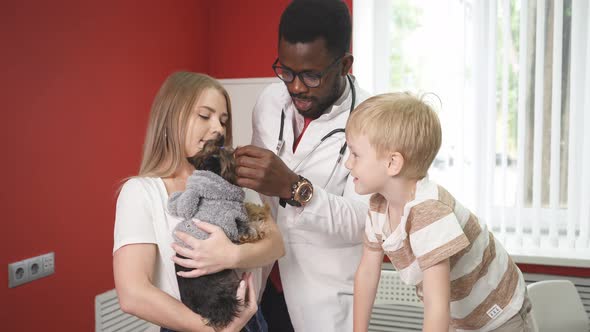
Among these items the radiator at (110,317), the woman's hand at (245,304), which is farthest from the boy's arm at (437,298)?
the radiator at (110,317)

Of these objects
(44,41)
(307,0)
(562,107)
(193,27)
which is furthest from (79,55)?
(562,107)

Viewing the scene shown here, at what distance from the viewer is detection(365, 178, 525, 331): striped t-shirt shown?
1093 mm

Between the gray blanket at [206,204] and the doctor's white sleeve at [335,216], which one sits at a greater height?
the gray blanket at [206,204]

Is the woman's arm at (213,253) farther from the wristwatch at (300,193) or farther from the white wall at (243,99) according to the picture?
the white wall at (243,99)

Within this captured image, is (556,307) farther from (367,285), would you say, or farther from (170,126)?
(170,126)

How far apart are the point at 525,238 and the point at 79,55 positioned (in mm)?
2848

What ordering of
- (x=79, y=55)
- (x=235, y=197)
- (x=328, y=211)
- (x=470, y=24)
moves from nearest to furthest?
1. (x=235, y=197)
2. (x=328, y=211)
3. (x=79, y=55)
4. (x=470, y=24)

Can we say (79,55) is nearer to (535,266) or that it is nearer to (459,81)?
(459,81)

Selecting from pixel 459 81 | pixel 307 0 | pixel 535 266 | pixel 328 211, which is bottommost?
pixel 535 266

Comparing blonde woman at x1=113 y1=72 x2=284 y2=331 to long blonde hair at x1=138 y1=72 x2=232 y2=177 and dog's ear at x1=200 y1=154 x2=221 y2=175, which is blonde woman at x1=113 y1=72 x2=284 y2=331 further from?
dog's ear at x1=200 y1=154 x2=221 y2=175

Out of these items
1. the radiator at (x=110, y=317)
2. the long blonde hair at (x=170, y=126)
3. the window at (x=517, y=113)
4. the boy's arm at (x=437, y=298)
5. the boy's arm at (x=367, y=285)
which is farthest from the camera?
the window at (x=517, y=113)

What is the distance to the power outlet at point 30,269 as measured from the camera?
6.63 feet

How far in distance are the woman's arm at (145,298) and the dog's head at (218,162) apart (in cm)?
26

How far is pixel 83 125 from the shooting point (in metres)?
2.40
